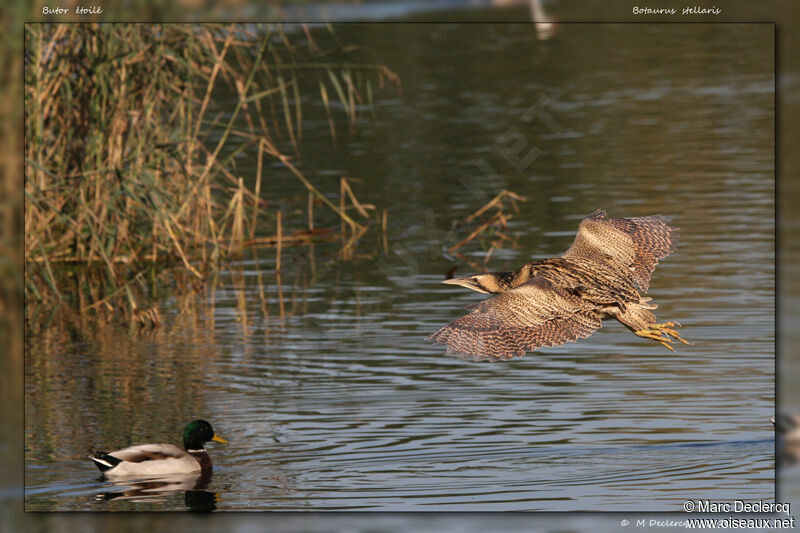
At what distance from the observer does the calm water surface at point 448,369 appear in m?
7.33

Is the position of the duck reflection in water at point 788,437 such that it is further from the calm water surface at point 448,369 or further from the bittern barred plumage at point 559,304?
the calm water surface at point 448,369

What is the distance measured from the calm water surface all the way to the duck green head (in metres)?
0.16

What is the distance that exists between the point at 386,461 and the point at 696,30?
14599mm

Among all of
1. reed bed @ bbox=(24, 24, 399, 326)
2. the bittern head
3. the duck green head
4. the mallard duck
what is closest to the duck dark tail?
the mallard duck

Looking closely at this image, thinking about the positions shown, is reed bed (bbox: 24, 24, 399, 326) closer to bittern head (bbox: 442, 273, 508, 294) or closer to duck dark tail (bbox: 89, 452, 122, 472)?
Answer: duck dark tail (bbox: 89, 452, 122, 472)

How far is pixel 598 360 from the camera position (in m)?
9.46

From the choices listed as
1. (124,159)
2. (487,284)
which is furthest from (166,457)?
(124,159)

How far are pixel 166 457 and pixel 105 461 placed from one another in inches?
22.7

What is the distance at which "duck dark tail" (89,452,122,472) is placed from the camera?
25.2 ft

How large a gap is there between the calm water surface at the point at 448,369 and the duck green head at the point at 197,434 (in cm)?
16

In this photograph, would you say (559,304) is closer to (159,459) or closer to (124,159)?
(159,459)

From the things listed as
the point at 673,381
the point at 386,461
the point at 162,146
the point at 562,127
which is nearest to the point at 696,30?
the point at 562,127

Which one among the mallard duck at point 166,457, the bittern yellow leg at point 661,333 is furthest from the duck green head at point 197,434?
the bittern yellow leg at point 661,333

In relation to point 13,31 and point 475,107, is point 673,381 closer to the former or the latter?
point 13,31
